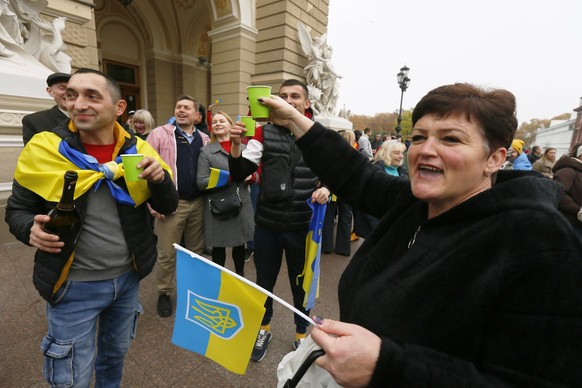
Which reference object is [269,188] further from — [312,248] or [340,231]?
[340,231]

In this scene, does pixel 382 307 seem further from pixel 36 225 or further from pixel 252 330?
pixel 36 225

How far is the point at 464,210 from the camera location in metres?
0.96

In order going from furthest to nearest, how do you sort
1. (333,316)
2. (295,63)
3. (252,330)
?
(295,63) < (333,316) < (252,330)

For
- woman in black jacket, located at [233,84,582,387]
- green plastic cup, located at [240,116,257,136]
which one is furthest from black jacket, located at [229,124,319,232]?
woman in black jacket, located at [233,84,582,387]

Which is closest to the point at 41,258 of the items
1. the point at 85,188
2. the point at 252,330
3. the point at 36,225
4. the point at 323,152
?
the point at 36,225

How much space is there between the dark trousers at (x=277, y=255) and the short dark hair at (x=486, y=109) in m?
1.65

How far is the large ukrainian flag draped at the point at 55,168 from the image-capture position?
145 cm

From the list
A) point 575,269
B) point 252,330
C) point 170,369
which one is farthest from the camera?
point 170,369

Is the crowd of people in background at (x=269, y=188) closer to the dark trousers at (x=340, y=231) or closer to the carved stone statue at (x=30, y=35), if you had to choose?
the dark trousers at (x=340, y=231)

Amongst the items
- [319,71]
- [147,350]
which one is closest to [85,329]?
[147,350]

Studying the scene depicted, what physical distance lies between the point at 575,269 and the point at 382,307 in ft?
1.67

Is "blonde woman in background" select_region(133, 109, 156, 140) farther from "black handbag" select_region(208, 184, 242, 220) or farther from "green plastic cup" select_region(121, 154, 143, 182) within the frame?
"green plastic cup" select_region(121, 154, 143, 182)

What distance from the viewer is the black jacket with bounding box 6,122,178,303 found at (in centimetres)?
144

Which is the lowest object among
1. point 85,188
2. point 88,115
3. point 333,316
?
point 333,316
